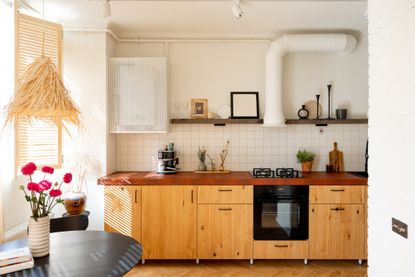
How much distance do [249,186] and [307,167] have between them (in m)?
0.94

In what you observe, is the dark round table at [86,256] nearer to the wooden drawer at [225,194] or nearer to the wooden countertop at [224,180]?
the wooden countertop at [224,180]

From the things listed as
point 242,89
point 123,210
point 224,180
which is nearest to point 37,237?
point 123,210

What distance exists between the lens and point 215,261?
10.6 ft

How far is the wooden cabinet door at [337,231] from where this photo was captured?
10.2 feet

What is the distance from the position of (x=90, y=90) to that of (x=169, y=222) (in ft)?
5.97

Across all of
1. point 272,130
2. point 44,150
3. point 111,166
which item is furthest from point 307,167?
point 44,150

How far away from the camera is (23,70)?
2539mm

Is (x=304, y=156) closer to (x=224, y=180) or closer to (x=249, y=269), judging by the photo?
(x=224, y=180)

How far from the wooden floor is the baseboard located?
114 cm

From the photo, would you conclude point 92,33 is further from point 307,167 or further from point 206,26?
point 307,167
